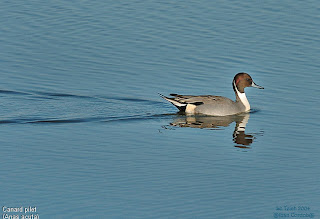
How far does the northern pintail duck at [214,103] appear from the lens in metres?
17.6

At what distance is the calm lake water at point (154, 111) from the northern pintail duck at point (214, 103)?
0.75ft

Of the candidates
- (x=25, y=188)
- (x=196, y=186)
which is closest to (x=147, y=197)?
(x=196, y=186)

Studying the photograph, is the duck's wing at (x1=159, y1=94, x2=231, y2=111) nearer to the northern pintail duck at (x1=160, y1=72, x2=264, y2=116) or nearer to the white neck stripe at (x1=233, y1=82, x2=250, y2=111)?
the northern pintail duck at (x1=160, y1=72, x2=264, y2=116)

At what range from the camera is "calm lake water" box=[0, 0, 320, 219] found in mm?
11875

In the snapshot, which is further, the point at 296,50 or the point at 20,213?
the point at 296,50

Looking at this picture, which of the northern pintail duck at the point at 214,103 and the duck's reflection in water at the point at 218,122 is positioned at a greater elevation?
the northern pintail duck at the point at 214,103

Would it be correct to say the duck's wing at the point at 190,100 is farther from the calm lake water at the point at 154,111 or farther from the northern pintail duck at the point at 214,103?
the calm lake water at the point at 154,111

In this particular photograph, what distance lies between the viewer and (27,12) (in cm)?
2477

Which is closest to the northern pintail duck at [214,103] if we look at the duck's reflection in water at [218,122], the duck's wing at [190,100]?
the duck's wing at [190,100]

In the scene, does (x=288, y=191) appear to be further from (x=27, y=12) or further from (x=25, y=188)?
(x=27, y=12)

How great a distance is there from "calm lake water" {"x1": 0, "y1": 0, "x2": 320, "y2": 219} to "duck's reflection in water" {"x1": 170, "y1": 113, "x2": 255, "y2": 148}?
36 mm

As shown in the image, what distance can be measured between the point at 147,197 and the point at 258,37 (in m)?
11.5

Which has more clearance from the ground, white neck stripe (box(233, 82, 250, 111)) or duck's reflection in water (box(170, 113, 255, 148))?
white neck stripe (box(233, 82, 250, 111))

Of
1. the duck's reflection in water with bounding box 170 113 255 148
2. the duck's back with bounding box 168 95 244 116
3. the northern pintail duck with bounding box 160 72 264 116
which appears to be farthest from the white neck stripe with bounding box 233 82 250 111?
the duck's reflection in water with bounding box 170 113 255 148
